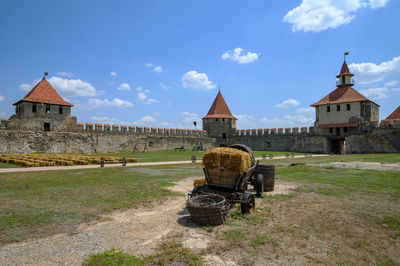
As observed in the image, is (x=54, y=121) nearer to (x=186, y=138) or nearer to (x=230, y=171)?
(x=186, y=138)

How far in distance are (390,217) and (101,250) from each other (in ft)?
19.4

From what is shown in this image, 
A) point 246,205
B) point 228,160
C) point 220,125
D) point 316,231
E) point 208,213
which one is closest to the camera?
point 316,231

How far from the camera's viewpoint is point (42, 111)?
31.6 m

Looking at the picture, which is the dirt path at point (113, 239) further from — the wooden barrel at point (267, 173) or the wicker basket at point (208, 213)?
the wooden barrel at point (267, 173)

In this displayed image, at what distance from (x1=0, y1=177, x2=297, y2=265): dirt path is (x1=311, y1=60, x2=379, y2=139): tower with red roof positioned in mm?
38634

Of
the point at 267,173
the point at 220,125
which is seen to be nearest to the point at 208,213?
the point at 267,173

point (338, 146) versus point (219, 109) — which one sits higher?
point (219, 109)

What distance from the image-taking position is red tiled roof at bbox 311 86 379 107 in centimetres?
3734

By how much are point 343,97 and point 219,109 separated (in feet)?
74.5

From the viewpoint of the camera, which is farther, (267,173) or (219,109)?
(219,109)

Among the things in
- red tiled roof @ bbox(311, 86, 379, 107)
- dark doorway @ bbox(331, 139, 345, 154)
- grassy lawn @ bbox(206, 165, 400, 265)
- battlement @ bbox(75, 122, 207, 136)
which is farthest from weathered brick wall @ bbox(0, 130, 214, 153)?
grassy lawn @ bbox(206, 165, 400, 265)

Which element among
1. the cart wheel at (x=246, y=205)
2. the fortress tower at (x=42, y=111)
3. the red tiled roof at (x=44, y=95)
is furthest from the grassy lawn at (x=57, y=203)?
the red tiled roof at (x=44, y=95)

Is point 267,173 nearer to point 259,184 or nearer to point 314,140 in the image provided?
point 259,184

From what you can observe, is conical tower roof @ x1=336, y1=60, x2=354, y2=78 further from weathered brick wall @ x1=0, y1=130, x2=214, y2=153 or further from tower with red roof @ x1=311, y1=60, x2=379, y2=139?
weathered brick wall @ x1=0, y1=130, x2=214, y2=153
